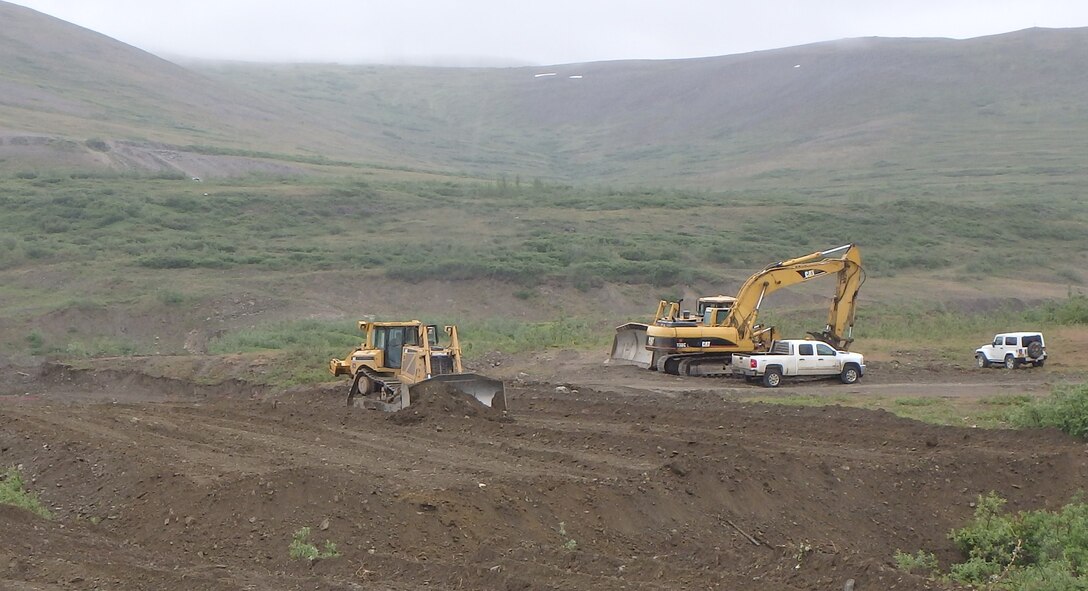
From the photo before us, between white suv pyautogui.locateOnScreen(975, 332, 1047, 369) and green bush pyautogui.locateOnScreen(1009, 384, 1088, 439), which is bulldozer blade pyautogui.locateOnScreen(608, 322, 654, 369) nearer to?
white suv pyautogui.locateOnScreen(975, 332, 1047, 369)

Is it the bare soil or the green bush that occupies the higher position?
the green bush

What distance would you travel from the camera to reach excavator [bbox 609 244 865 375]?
106 feet

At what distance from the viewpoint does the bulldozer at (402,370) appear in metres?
22.9

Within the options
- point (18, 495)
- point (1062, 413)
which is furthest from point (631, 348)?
point (18, 495)

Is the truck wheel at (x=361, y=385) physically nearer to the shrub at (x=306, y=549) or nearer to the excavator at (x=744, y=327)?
the excavator at (x=744, y=327)

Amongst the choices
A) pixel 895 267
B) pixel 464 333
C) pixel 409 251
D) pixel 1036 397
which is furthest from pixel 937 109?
pixel 1036 397

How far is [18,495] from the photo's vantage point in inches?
604

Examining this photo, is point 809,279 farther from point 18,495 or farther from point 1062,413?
point 18,495

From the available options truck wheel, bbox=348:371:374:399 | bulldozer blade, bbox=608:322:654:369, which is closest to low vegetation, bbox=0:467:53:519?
truck wheel, bbox=348:371:374:399

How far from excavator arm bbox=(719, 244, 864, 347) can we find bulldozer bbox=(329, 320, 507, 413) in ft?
30.7

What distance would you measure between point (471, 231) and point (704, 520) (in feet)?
168

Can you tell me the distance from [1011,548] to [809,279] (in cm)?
1851

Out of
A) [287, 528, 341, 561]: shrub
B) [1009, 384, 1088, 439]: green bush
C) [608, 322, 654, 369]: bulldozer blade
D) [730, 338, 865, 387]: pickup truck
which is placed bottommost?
[608, 322, 654, 369]: bulldozer blade

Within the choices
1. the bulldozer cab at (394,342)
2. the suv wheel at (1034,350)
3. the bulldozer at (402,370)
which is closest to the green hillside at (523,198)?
the suv wheel at (1034,350)
